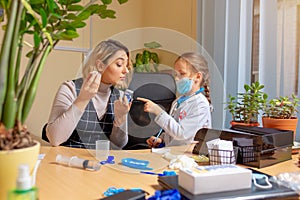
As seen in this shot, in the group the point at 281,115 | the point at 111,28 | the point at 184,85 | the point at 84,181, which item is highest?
the point at 111,28

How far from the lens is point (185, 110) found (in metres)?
1.06

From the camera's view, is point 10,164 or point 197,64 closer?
point 10,164

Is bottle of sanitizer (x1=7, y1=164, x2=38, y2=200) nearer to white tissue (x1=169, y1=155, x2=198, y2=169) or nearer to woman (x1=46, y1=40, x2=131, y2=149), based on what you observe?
white tissue (x1=169, y1=155, x2=198, y2=169)

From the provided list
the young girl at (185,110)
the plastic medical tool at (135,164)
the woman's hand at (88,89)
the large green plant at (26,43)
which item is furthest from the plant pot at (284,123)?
the large green plant at (26,43)

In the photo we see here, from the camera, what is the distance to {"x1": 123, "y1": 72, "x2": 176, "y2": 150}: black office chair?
3.83ft

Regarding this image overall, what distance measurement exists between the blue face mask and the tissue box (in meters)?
0.55

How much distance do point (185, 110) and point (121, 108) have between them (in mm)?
273

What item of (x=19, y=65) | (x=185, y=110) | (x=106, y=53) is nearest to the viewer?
(x=19, y=65)

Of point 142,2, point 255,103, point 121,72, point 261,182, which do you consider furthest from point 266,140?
point 142,2

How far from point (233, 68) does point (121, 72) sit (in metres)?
0.77

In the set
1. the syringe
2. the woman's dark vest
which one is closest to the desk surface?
the syringe

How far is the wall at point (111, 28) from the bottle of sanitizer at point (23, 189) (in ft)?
5.27

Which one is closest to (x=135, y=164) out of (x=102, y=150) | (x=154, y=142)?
(x=102, y=150)

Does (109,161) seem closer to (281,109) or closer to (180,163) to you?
(180,163)
